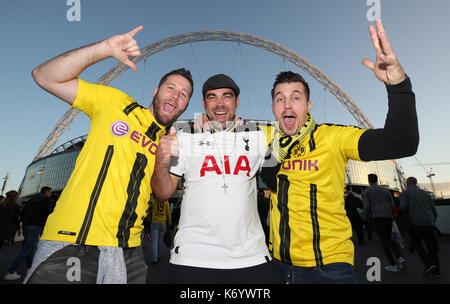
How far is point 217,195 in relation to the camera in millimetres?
2215

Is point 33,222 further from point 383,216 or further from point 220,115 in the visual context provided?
point 383,216

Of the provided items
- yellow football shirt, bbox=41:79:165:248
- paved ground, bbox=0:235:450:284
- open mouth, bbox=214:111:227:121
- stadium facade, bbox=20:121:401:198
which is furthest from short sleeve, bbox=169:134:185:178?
stadium facade, bbox=20:121:401:198

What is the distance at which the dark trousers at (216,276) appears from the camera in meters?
1.97

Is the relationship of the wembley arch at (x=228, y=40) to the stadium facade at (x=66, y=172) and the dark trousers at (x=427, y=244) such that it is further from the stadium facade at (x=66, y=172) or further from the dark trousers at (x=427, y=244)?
the dark trousers at (x=427, y=244)

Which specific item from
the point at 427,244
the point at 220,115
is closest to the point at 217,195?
the point at 220,115

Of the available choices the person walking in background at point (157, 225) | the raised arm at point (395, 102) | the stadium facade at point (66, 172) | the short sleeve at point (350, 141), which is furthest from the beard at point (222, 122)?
the stadium facade at point (66, 172)

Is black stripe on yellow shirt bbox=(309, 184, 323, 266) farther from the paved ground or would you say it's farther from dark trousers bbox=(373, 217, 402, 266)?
dark trousers bbox=(373, 217, 402, 266)

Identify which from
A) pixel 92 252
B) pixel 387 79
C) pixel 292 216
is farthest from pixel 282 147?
pixel 92 252

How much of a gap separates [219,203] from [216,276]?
0.58m

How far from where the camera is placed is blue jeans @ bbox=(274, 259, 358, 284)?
6.67 feet

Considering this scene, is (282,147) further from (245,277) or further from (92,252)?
(92,252)

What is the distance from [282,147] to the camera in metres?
2.61
